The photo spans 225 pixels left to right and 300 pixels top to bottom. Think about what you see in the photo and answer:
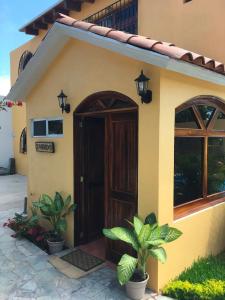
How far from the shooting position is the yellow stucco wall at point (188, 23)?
24.1 feet

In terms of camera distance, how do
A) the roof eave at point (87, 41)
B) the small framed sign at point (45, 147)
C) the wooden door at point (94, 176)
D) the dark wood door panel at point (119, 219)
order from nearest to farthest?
1. the roof eave at point (87, 41)
2. the dark wood door panel at point (119, 219)
3. the wooden door at point (94, 176)
4. the small framed sign at point (45, 147)

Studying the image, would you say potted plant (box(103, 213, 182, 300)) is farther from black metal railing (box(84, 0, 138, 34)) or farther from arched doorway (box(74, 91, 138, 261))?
black metal railing (box(84, 0, 138, 34))

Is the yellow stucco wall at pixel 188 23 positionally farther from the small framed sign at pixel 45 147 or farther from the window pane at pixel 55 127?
the small framed sign at pixel 45 147

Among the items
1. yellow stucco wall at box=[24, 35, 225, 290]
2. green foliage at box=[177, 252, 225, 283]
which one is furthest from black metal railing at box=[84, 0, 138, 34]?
green foliage at box=[177, 252, 225, 283]

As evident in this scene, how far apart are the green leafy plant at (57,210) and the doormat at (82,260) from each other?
0.59 m

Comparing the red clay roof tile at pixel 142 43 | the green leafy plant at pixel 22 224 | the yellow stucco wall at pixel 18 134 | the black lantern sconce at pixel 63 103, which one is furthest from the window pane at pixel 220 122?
the yellow stucco wall at pixel 18 134

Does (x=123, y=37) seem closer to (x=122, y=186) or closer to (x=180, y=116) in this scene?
(x=180, y=116)

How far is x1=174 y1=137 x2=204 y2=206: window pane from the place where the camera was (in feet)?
18.2

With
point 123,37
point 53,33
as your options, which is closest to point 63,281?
point 123,37

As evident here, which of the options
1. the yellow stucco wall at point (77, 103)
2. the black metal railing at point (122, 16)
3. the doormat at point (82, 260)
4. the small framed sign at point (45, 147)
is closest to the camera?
the yellow stucco wall at point (77, 103)

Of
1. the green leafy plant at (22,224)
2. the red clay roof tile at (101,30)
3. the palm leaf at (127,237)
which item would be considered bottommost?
the green leafy plant at (22,224)

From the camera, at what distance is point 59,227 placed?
646 centimetres

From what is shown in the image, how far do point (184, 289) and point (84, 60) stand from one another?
5053 mm

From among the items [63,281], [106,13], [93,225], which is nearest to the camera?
[63,281]
